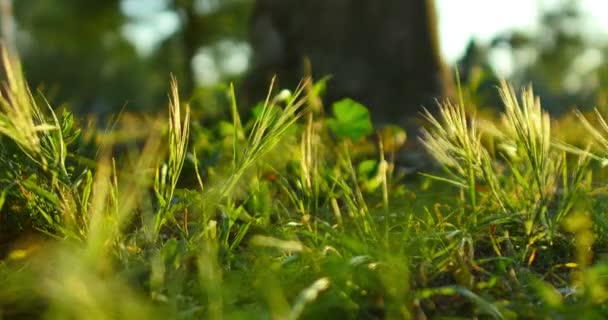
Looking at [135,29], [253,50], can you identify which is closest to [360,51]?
[253,50]

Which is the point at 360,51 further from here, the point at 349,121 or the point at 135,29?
the point at 135,29

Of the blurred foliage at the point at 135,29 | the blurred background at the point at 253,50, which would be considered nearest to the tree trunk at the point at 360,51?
the blurred background at the point at 253,50

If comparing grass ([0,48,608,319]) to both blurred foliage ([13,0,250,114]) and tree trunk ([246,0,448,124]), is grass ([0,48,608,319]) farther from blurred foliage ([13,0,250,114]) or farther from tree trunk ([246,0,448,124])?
blurred foliage ([13,0,250,114])

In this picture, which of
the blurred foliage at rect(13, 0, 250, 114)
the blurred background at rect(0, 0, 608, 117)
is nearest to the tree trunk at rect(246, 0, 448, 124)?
the blurred background at rect(0, 0, 608, 117)

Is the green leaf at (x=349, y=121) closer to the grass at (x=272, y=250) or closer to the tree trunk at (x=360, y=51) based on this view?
the grass at (x=272, y=250)

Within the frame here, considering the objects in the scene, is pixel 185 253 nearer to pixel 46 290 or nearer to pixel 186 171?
pixel 46 290
